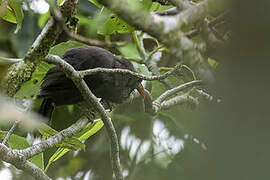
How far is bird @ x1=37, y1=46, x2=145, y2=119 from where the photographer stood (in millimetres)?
3031

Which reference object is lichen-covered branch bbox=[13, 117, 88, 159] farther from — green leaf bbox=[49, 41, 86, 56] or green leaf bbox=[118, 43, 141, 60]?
green leaf bbox=[118, 43, 141, 60]

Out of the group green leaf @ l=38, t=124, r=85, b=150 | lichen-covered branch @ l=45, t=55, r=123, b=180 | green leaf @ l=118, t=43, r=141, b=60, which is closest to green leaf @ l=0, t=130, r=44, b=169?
green leaf @ l=38, t=124, r=85, b=150

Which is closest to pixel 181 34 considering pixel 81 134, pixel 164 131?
pixel 81 134

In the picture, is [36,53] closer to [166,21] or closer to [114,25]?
[114,25]

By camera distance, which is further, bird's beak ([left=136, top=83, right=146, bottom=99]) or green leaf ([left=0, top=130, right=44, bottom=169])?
bird's beak ([left=136, top=83, right=146, bottom=99])

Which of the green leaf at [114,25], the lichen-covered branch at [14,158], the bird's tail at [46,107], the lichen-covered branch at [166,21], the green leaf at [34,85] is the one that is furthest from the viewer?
the green leaf at [34,85]

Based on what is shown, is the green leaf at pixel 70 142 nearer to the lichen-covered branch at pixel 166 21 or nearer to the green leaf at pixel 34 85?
the green leaf at pixel 34 85

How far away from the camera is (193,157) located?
736 millimetres

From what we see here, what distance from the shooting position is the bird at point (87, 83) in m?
3.03

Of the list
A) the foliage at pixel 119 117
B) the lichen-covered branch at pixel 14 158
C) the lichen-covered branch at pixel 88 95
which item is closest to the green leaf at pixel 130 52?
the foliage at pixel 119 117

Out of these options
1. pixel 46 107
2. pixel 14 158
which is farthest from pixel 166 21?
pixel 46 107

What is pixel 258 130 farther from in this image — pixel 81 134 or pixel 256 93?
pixel 81 134

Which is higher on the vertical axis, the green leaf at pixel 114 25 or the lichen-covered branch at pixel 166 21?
the lichen-covered branch at pixel 166 21

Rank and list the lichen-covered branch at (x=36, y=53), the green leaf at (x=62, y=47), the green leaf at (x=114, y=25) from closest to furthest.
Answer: the lichen-covered branch at (x=36, y=53) < the green leaf at (x=114, y=25) < the green leaf at (x=62, y=47)
